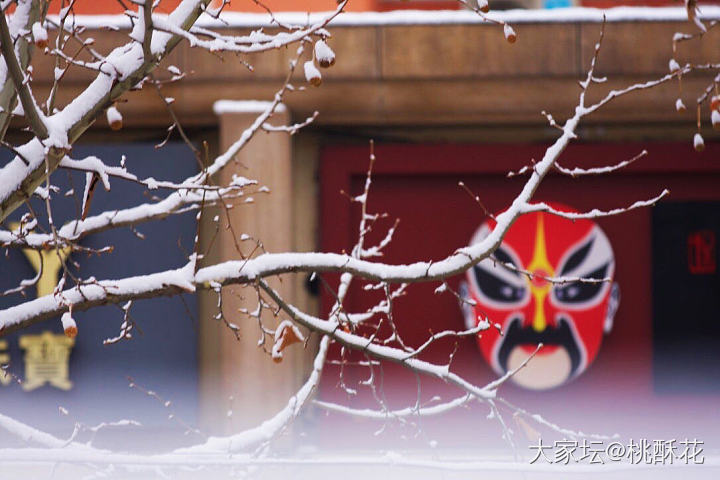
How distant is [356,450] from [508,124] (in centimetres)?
386

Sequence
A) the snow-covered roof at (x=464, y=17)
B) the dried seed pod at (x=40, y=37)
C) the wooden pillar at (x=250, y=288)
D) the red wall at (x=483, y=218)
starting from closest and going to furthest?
1. the dried seed pod at (x=40, y=37)
2. the wooden pillar at (x=250, y=288)
3. the snow-covered roof at (x=464, y=17)
4. the red wall at (x=483, y=218)

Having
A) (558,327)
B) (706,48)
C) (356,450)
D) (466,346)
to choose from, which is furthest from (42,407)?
(706,48)

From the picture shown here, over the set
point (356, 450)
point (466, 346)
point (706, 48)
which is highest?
point (706, 48)

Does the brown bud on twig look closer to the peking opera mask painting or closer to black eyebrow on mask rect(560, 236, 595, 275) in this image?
the peking opera mask painting

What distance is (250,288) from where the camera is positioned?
33.2ft

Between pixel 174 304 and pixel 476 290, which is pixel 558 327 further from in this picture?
pixel 174 304

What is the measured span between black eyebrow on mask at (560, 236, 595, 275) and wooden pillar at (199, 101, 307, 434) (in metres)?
2.93

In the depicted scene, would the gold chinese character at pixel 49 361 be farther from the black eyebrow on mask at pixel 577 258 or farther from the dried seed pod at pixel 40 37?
the dried seed pod at pixel 40 37

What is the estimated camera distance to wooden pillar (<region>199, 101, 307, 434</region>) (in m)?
10.1

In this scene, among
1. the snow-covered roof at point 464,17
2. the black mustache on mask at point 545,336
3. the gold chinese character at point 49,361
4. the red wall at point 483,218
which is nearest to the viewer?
the snow-covered roof at point 464,17

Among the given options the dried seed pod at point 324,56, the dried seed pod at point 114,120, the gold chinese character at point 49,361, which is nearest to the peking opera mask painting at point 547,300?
the gold chinese character at point 49,361

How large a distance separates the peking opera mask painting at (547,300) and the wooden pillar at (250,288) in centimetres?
207

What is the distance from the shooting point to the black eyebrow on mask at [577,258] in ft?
34.6

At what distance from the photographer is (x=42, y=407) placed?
34.3 ft
